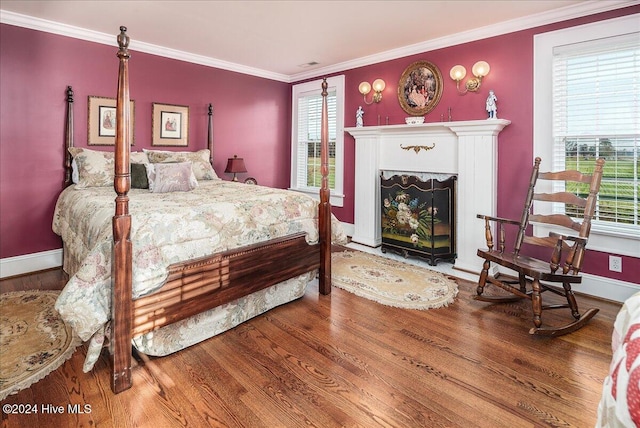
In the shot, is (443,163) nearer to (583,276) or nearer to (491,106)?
(491,106)

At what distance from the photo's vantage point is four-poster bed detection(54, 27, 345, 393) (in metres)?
1.77

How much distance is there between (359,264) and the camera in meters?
3.87

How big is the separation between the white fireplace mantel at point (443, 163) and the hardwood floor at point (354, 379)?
1304 millimetres

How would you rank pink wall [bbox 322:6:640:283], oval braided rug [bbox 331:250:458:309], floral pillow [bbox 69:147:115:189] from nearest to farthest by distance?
oval braided rug [bbox 331:250:458:309] < pink wall [bbox 322:6:640:283] < floral pillow [bbox 69:147:115:189]

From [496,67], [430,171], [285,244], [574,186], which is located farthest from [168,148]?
[574,186]

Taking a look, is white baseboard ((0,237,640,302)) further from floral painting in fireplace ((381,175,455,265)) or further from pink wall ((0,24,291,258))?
Result: floral painting in fireplace ((381,175,455,265))

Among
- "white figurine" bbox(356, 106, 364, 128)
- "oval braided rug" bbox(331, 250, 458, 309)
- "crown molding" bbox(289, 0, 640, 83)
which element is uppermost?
"crown molding" bbox(289, 0, 640, 83)

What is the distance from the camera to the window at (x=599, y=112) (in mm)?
2850

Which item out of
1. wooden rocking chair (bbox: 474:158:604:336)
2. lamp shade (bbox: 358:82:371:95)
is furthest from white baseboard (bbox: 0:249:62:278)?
wooden rocking chair (bbox: 474:158:604:336)

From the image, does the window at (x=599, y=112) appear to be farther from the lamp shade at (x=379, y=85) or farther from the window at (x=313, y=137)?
the window at (x=313, y=137)

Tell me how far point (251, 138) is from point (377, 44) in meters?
2.26

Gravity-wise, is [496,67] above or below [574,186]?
above

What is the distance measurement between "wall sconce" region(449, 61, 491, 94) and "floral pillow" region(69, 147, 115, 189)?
3.71 m

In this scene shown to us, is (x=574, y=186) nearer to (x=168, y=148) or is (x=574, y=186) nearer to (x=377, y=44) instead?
(x=377, y=44)
